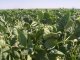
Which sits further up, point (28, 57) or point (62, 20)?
point (62, 20)

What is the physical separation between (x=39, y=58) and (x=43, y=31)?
0.23 metres

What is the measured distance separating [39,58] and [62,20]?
16.5 inches

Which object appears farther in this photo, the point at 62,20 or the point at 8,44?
the point at 62,20

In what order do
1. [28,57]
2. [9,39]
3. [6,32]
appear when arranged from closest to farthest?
1. [28,57]
2. [9,39]
3. [6,32]

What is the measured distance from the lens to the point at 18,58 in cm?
241

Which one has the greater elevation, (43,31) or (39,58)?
(43,31)

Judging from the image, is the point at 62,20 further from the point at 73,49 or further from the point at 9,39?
the point at 9,39

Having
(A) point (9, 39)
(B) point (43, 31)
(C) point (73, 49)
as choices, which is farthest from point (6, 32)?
(C) point (73, 49)

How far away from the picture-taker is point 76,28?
2695 millimetres

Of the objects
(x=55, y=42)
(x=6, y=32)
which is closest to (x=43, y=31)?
(x=55, y=42)

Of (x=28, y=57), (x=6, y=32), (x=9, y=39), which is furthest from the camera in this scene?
(x=6, y=32)

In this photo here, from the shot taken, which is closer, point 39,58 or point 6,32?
point 39,58

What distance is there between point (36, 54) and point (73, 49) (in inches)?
13.2

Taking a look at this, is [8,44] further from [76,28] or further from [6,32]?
[76,28]
